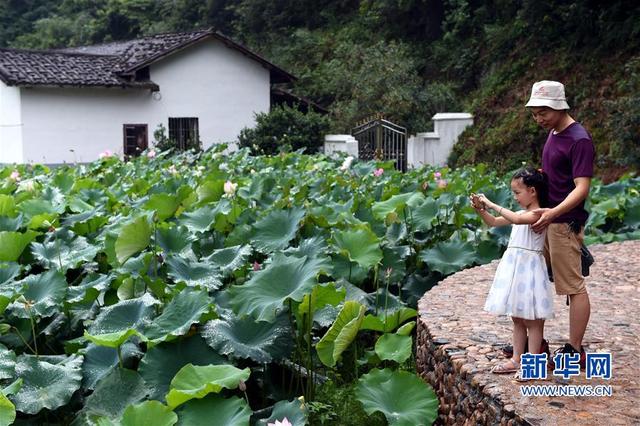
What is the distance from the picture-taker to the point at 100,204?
20.3 ft

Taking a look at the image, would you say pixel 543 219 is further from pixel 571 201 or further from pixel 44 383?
pixel 44 383

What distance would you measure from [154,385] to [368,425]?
1079 mm

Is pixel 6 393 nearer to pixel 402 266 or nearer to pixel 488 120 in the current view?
pixel 402 266

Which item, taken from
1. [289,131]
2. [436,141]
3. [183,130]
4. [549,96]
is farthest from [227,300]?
[183,130]

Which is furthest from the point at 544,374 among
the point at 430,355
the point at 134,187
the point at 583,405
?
the point at 134,187

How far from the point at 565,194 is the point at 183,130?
18325mm

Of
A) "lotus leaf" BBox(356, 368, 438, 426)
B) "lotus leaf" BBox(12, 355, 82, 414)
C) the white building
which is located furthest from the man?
the white building

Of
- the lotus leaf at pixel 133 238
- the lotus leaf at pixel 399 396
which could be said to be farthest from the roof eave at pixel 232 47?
the lotus leaf at pixel 399 396

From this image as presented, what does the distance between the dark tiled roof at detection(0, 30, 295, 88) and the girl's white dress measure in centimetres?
1608

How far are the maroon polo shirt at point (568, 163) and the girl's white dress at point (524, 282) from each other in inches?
5.2

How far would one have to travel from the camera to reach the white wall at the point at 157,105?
719 inches

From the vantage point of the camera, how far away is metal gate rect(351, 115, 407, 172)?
1658 centimetres

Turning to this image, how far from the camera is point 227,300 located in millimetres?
3836

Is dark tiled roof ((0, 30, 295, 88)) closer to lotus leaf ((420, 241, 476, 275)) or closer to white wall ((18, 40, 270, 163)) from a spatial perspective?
white wall ((18, 40, 270, 163))
